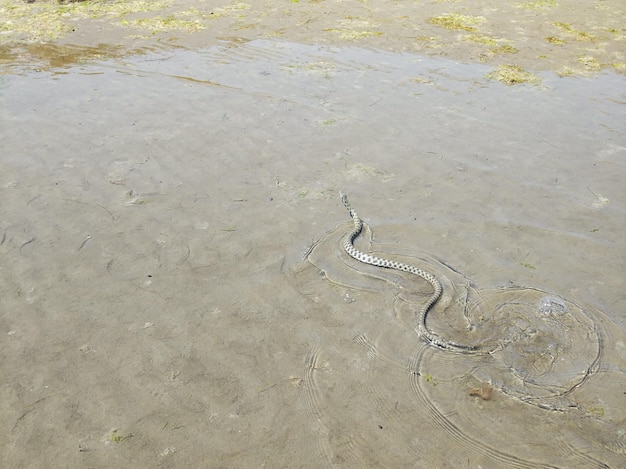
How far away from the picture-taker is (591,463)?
4.39 meters

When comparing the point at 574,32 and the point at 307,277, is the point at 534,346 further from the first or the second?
the point at 574,32

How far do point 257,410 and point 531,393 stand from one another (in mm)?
2605

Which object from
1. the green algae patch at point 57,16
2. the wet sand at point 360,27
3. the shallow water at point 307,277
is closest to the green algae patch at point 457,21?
the wet sand at point 360,27

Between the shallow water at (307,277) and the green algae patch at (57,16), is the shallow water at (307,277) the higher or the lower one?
the higher one

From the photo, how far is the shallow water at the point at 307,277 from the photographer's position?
470 cm

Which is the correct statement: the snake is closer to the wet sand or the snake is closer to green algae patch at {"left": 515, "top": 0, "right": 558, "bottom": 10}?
the wet sand

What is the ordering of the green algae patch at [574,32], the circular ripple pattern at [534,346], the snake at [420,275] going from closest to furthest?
the circular ripple pattern at [534,346] → the snake at [420,275] → the green algae patch at [574,32]

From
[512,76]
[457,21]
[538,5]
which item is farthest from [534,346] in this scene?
[538,5]

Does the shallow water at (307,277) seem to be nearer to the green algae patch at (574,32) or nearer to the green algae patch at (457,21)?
the green algae patch at (574,32)

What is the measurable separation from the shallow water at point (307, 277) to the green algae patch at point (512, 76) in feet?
2.50

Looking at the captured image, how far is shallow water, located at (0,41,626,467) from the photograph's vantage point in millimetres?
4699

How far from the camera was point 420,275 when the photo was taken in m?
6.55

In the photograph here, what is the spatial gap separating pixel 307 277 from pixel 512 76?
882 cm

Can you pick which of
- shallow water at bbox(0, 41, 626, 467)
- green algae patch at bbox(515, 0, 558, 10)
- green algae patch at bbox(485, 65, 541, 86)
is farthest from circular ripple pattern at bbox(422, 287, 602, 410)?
green algae patch at bbox(515, 0, 558, 10)
